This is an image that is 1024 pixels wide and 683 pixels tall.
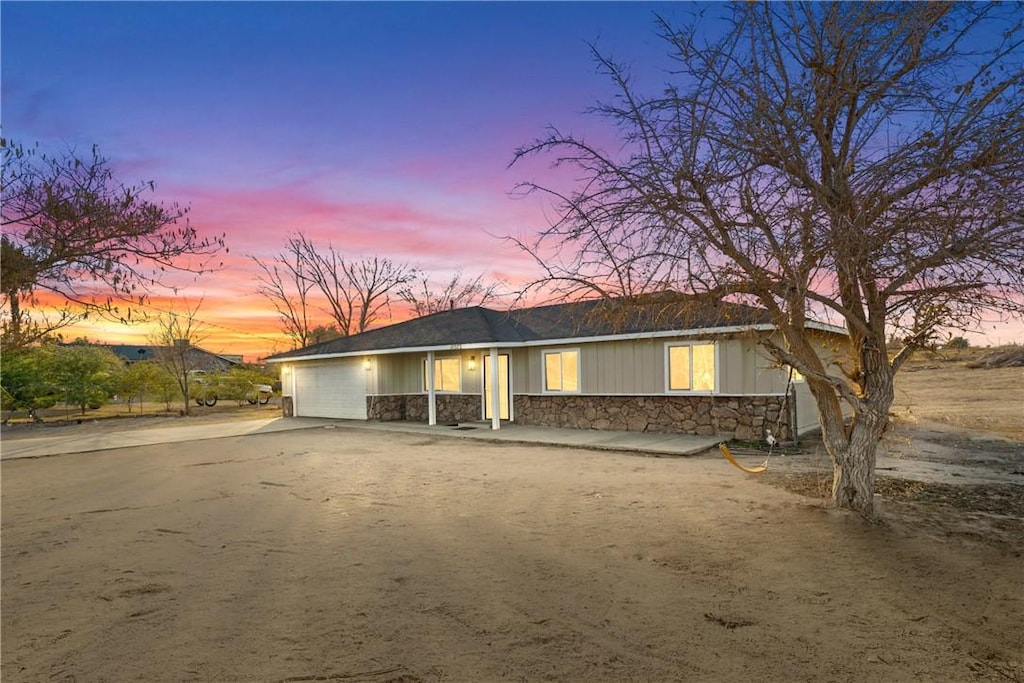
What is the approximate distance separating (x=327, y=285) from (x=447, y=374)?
2081 centimetres

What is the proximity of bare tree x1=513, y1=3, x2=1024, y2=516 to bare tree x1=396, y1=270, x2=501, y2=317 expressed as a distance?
3045 centimetres

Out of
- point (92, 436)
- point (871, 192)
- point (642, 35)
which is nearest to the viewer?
point (871, 192)

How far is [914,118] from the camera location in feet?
18.1

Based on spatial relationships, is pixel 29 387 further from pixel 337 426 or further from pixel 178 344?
pixel 337 426

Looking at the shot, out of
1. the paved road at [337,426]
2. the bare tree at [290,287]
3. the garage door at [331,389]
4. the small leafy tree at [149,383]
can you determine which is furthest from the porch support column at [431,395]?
the bare tree at [290,287]

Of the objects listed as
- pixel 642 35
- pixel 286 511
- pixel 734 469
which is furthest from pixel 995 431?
pixel 286 511

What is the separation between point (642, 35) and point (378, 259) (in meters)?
31.1

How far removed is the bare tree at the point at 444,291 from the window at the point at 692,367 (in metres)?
23.4

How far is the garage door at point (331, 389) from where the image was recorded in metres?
20.3

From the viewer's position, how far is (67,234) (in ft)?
16.0

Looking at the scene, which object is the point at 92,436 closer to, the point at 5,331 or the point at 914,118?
the point at 5,331

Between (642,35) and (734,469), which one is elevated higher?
(642,35)

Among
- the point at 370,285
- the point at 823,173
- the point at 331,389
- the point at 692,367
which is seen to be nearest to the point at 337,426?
the point at 331,389

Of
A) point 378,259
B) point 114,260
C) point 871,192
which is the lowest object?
point 114,260
